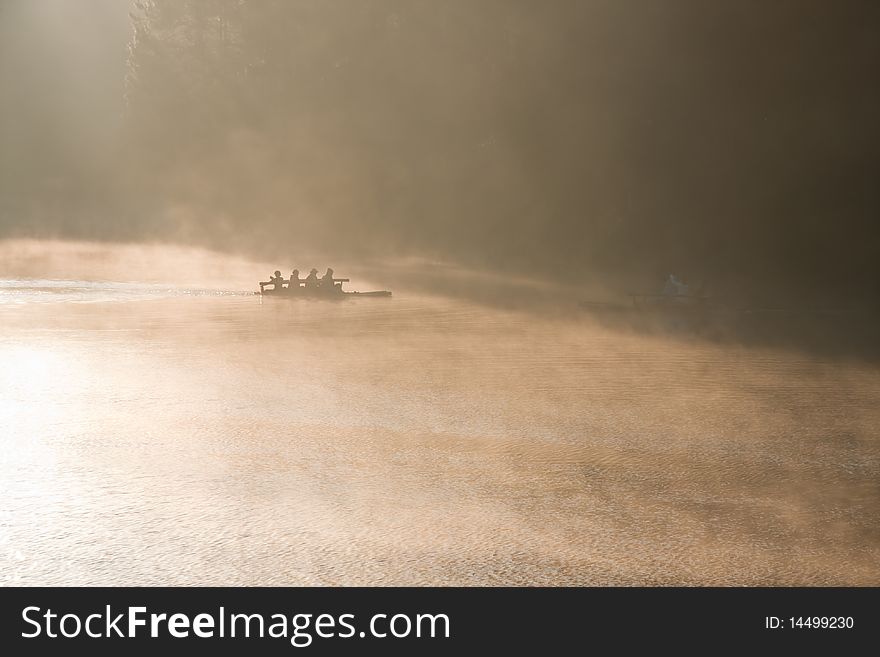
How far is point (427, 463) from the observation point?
7.61 m

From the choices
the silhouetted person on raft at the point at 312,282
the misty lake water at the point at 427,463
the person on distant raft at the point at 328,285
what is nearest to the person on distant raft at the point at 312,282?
the silhouetted person on raft at the point at 312,282

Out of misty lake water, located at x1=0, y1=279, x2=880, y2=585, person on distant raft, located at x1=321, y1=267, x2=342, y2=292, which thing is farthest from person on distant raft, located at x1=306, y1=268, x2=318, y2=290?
misty lake water, located at x1=0, y1=279, x2=880, y2=585

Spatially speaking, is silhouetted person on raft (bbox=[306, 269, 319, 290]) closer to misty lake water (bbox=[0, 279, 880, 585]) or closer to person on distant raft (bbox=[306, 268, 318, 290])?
person on distant raft (bbox=[306, 268, 318, 290])

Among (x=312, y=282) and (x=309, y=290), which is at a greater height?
(x=312, y=282)

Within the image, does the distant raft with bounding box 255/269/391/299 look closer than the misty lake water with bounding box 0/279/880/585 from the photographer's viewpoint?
No

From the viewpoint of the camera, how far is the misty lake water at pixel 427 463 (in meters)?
5.54

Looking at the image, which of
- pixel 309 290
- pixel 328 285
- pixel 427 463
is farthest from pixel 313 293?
pixel 427 463

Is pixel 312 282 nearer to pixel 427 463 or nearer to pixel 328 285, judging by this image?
pixel 328 285

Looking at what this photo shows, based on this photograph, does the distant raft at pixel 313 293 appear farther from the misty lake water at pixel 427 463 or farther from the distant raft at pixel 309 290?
the misty lake water at pixel 427 463

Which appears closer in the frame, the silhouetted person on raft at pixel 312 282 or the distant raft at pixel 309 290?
the distant raft at pixel 309 290

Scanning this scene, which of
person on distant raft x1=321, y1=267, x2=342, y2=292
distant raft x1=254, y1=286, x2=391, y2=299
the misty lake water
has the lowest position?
the misty lake water

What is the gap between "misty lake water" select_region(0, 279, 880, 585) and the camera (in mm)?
5539
